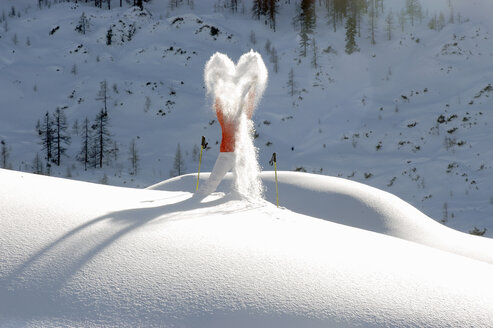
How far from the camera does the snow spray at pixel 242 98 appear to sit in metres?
5.03

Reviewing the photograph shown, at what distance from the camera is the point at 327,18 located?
38.2 meters

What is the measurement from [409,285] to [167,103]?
22.4 m

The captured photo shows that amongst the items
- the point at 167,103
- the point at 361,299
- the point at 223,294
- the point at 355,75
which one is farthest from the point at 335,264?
the point at 355,75

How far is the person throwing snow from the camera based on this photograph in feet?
16.5

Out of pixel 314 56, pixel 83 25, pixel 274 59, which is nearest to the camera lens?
pixel 314 56

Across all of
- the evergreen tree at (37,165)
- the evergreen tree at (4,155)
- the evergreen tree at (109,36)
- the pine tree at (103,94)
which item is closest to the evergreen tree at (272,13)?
the evergreen tree at (109,36)

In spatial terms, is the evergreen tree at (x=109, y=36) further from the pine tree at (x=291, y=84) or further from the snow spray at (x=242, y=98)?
the snow spray at (x=242, y=98)

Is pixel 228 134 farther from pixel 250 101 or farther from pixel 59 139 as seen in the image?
pixel 59 139

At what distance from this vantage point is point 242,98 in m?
5.02

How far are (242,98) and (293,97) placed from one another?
19.5m

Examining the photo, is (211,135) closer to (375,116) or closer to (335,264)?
(375,116)

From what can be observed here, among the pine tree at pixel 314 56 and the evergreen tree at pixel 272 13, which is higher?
the evergreen tree at pixel 272 13

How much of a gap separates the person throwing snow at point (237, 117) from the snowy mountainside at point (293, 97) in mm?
7862

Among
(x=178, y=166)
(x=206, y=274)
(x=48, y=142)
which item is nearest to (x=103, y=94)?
(x=48, y=142)
